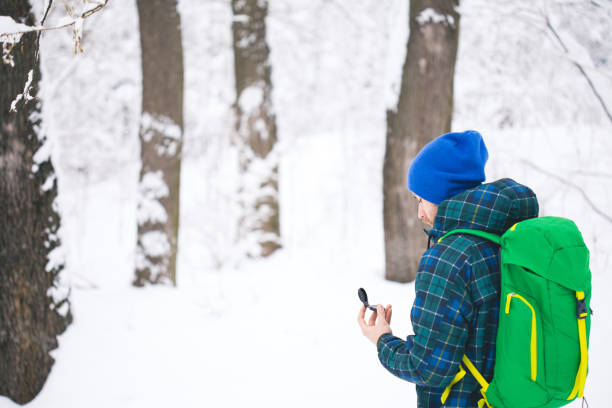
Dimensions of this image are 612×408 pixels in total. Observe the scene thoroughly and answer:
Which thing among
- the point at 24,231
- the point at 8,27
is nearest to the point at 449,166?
the point at 8,27

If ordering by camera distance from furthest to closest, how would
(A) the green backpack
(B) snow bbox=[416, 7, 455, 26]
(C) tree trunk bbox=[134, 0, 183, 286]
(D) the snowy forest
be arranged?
(C) tree trunk bbox=[134, 0, 183, 286]
(B) snow bbox=[416, 7, 455, 26]
(D) the snowy forest
(A) the green backpack

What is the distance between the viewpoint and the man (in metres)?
1.27

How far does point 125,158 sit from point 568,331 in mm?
13171

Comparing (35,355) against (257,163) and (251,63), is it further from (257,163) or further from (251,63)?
(251,63)

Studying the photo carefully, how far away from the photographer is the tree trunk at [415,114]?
400cm

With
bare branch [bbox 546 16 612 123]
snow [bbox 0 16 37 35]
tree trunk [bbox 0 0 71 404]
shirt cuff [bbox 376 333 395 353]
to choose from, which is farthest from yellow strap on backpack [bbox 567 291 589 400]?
tree trunk [bbox 0 0 71 404]

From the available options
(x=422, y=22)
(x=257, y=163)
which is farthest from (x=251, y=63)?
(x=422, y=22)

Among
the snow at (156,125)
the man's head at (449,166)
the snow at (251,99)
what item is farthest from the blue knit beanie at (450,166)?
the snow at (251,99)

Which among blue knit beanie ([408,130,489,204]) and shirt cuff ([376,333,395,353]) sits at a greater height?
blue knit beanie ([408,130,489,204])

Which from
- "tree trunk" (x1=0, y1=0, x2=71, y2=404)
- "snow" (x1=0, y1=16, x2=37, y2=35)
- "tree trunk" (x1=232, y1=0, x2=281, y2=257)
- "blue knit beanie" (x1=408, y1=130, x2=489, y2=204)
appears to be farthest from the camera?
"tree trunk" (x1=232, y1=0, x2=281, y2=257)

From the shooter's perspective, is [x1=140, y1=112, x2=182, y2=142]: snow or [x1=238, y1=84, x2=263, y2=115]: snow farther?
[x1=238, y1=84, x2=263, y2=115]: snow

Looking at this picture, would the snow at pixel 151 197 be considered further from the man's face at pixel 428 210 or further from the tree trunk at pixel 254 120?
the man's face at pixel 428 210

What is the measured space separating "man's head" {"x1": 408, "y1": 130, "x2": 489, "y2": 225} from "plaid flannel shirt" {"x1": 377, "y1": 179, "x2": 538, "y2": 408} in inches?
2.8

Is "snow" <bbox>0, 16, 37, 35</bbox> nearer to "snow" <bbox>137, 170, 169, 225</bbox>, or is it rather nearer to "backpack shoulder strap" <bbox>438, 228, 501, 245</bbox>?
"backpack shoulder strap" <bbox>438, 228, 501, 245</bbox>
